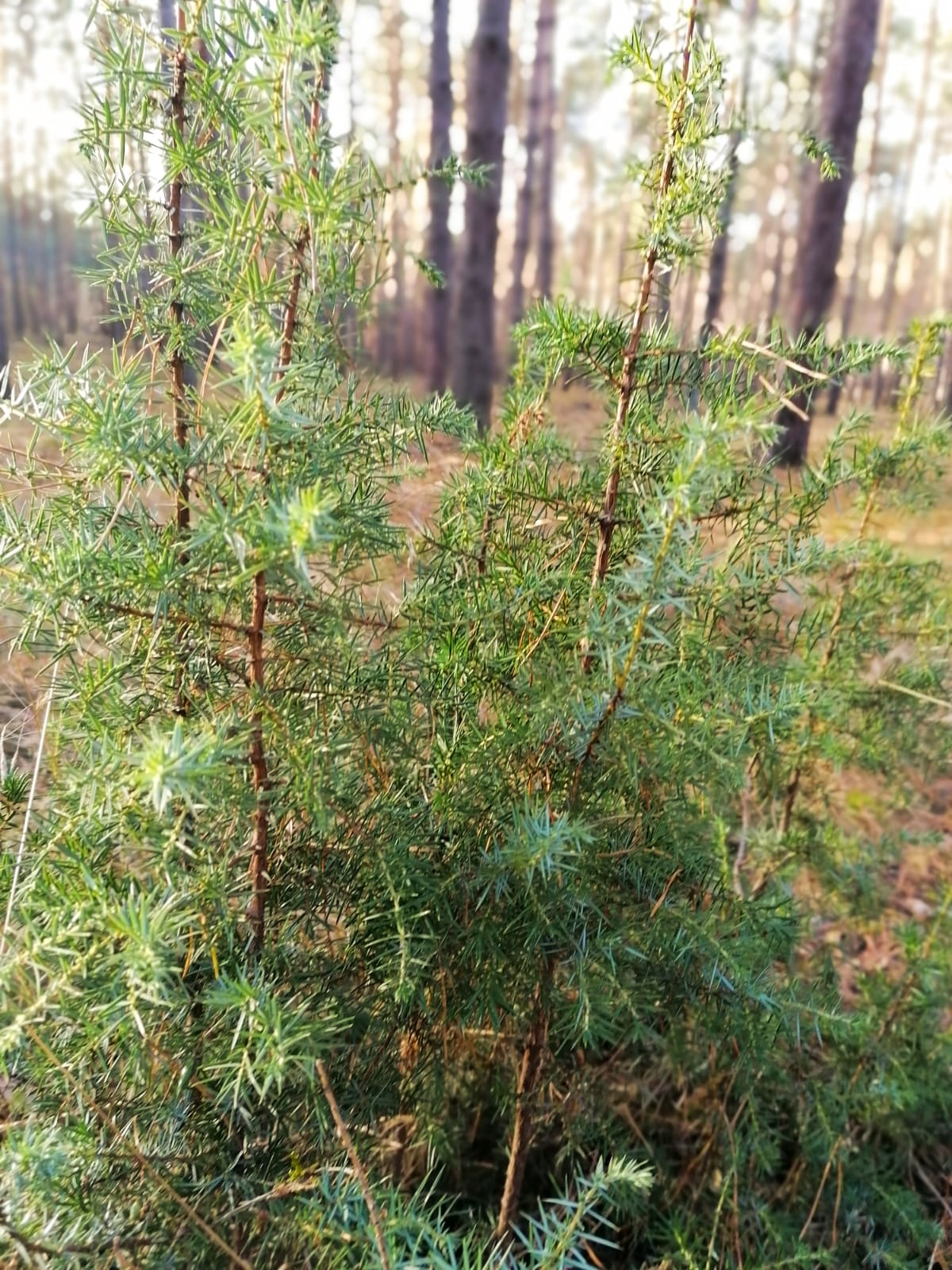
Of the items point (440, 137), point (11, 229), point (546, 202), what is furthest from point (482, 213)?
point (11, 229)

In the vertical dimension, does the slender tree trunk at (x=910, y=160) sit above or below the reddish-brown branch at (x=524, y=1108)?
above

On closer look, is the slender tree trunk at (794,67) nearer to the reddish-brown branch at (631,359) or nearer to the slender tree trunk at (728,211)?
the slender tree trunk at (728,211)

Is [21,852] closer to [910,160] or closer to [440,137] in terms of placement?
[440,137]

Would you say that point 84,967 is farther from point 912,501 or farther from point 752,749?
point 912,501

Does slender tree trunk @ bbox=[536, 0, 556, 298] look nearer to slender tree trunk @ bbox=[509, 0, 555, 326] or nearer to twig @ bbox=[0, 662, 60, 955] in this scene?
slender tree trunk @ bbox=[509, 0, 555, 326]

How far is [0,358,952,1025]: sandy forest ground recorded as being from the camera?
127 centimetres

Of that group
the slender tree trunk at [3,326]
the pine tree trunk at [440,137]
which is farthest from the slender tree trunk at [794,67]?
the slender tree trunk at [3,326]

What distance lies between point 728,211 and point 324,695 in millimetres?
2494

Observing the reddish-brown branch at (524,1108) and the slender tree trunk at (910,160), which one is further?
Result: the slender tree trunk at (910,160)

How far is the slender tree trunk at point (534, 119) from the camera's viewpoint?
10.7 m

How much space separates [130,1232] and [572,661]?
74 cm

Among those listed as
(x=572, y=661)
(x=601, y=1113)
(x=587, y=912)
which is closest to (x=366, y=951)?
(x=587, y=912)

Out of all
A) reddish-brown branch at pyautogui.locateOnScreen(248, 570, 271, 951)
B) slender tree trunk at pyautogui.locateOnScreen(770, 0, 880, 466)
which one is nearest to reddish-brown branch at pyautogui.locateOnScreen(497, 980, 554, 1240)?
reddish-brown branch at pyautogui.locateOnScreen(248, 570, 271, 951)

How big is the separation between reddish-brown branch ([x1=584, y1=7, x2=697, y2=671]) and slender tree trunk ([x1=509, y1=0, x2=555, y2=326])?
32.2 feet
